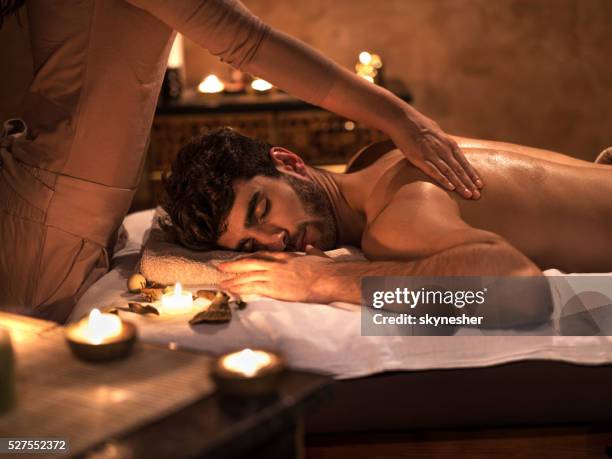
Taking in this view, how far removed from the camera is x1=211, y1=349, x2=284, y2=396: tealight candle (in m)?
0.99

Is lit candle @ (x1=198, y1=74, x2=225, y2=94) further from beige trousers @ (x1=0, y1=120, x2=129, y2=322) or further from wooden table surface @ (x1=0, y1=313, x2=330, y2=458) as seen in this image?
wooden table surface @ (x1=0, y1=313, x2=330, y2=458)

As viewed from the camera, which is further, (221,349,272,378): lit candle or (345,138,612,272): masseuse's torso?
(345,138,612,272): masseuse's torso

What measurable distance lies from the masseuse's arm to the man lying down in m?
0.05

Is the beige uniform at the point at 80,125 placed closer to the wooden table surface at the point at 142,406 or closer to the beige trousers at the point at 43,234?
the beige trousers at the point at 43,234

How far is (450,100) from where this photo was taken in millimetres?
4664

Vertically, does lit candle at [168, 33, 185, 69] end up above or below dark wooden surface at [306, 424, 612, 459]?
above

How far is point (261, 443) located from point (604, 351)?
861mm

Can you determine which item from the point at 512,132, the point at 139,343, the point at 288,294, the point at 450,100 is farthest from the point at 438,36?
the point at 139,343

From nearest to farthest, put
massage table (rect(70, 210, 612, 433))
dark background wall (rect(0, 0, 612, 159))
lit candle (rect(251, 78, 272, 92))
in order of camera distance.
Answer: massage table (rect(70, 210, 612, 433)) → lit candle (rect(251, 78, 272, 92)) → dark background wall (rect(0, 0, 612, 159))

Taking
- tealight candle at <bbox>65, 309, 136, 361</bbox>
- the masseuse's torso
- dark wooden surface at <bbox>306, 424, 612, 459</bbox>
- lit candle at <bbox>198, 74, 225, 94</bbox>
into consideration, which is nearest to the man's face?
the masseuse's torso

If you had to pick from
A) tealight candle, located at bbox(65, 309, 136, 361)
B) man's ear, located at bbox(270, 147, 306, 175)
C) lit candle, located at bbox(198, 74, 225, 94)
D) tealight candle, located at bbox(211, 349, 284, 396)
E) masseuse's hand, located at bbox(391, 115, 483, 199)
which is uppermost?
lit candle, located at bbox(198, 74, 225, 94)

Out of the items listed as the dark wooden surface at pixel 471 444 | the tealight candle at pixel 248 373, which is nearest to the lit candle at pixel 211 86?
the dark wooden surface at pixel 471 444

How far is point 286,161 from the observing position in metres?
2.04

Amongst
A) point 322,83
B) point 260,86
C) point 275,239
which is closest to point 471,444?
point 275,239
